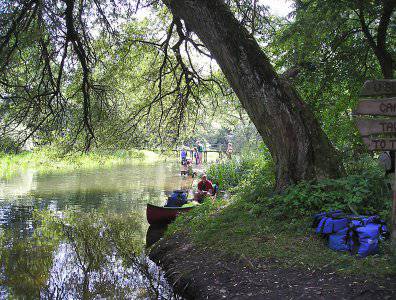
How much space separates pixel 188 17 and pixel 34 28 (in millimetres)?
3709

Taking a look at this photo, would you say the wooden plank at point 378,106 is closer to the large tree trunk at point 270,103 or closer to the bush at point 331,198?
the bush at point 331,198

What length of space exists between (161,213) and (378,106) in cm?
696

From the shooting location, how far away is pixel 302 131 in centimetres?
616

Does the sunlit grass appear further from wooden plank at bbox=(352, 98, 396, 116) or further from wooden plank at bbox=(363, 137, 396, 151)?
wooden plank at bbox=(352, 98, 396, 116)

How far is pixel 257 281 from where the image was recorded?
14.1ft

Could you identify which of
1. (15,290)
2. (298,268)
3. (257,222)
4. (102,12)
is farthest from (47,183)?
(298,268)

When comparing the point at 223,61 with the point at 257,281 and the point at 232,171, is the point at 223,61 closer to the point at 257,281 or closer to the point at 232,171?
the point at 257,281

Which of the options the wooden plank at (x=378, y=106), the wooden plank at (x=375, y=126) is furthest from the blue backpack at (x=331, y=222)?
the wooden plank at (x=378, y=106)

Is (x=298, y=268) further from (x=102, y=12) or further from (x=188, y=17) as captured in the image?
(x=102, y=12)

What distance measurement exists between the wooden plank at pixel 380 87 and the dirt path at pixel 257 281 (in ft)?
6.27

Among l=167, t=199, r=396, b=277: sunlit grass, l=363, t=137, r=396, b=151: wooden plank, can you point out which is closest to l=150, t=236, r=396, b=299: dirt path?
l=167, t=199, r=396, b=277: sunlit grass

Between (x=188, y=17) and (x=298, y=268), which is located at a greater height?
(x=188, y=17)

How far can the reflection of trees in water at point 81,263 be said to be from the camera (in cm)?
604

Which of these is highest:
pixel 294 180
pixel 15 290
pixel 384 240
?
pixel 294 180
